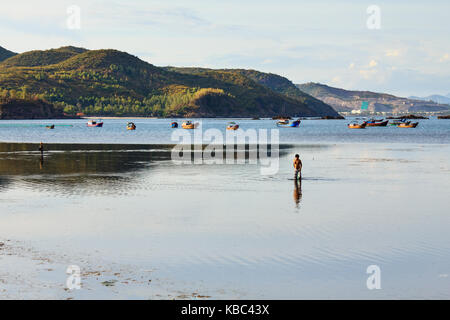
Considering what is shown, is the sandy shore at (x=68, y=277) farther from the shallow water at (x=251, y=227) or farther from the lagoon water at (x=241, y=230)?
the shallow water at (x=251, y=227)

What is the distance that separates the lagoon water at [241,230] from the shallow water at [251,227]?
0.05 meters

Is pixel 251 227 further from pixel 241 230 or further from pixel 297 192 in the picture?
pixel 297 192

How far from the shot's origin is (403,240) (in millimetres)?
21156

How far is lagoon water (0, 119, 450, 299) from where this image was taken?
15.7 m

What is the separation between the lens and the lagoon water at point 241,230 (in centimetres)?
1570

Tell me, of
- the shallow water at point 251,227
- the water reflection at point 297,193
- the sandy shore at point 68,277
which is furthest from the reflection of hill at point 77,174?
the sandy shore at point 68,277

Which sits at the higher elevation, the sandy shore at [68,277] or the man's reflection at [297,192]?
the man's reflection at [297,192]

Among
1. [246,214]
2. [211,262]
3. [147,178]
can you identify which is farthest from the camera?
[147,178]

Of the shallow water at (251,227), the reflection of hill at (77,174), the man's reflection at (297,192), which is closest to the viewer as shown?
the shallow water at (251,227)

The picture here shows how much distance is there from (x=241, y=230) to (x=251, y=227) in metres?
0.77

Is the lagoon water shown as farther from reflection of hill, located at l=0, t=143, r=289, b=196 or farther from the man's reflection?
reflection of hill, located at l=0, t=143, r=289, b=196
